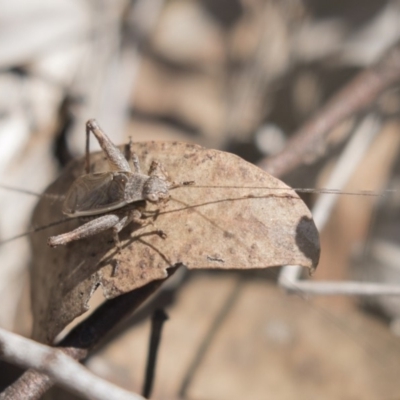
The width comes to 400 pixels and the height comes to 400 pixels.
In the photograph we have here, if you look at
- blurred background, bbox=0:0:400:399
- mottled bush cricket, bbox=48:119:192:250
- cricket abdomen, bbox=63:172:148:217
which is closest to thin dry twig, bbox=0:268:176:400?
mottled bush cricket, bbox=48:119:192:250

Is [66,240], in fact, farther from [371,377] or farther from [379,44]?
[379,44]

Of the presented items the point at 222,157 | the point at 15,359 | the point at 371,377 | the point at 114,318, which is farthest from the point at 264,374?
the point at 15,359

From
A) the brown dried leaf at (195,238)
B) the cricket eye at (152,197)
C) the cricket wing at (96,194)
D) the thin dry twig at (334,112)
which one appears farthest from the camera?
the thin dry twig at (334,112)

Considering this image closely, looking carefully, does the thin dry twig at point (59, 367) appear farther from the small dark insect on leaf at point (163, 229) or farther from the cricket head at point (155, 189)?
the cricket head at point (155, 189)

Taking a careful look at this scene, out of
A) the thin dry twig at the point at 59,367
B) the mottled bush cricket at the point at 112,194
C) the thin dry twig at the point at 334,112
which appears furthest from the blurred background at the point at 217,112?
the thin dry twig at the point at 59,367

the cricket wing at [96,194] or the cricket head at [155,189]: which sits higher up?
the cricket head at [155,189]

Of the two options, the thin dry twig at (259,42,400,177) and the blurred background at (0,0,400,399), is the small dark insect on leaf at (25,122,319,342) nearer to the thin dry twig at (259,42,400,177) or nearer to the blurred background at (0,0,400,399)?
the thin dry twig at (259,42,400,177)
